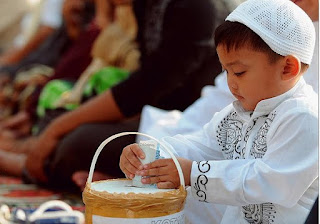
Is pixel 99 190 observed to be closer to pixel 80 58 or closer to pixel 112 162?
pixel 112 162

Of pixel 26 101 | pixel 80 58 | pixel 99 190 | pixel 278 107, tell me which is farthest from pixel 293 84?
pixel 26 101

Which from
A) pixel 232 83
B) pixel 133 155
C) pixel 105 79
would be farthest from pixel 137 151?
pixel 105 79

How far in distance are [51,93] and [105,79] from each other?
0.52 meters

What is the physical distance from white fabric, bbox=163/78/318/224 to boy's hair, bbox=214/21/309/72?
0.09 m

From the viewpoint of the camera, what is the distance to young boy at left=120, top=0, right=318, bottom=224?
1268 mm

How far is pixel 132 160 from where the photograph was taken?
1406 mm

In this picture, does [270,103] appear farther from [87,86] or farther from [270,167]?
[87,86]

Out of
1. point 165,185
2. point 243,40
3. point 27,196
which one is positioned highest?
point 243,40

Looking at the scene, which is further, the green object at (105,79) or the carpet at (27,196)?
the green object at (105,79)

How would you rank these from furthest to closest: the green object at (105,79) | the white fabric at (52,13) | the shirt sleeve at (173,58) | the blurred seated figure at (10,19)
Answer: the blurred seated figure at (10,19), the white fabric at (52,13), the green object at (105,79), the shirt sleeve at (173,58)

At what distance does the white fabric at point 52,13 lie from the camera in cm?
455

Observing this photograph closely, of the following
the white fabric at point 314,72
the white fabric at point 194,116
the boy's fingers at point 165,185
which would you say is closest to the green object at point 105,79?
the white fabric at point 194,116

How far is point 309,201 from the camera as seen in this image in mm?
1333

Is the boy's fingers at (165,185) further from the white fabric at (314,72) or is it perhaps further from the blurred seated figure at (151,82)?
the blurred seated figure at (151,82)
